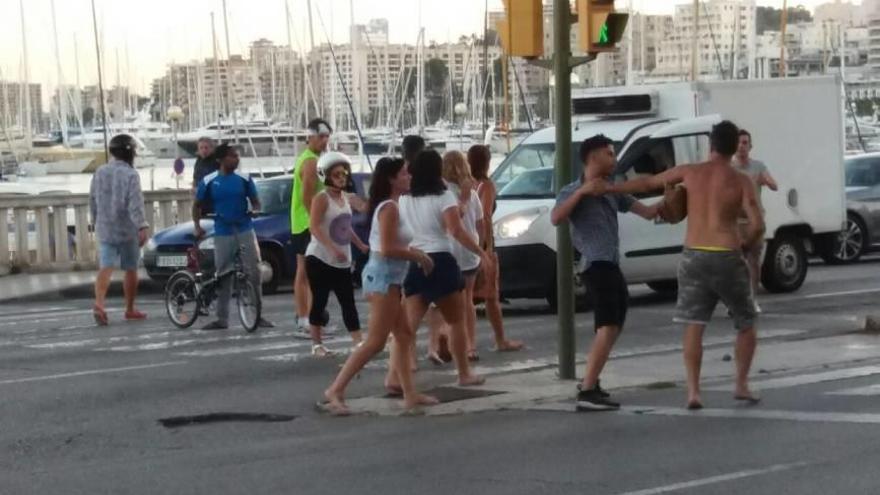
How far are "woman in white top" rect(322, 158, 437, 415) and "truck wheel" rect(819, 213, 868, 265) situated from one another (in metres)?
15.3

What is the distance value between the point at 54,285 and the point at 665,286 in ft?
27.4

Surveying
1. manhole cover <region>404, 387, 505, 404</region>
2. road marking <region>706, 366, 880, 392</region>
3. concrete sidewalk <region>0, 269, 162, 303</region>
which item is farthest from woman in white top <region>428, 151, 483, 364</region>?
concrete sidewalk <region>0, 269, 162, 303</region>

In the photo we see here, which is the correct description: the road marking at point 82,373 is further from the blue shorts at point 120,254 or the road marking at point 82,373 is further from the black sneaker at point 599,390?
the black sneaker at point 599,390

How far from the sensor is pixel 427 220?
39.8 ft

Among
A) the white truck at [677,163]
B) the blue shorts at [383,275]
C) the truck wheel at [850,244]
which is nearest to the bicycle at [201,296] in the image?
the white truck at [677,163]

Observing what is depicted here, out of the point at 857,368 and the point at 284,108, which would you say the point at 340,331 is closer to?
the point at 857,368

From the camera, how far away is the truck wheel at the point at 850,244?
26.5m

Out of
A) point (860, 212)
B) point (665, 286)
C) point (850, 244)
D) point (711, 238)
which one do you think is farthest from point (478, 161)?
point (860, 212)

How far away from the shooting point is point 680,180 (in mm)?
11500

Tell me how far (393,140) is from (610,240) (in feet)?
151

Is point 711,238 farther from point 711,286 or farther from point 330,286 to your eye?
point 330,286

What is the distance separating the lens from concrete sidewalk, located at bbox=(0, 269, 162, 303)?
23.1 metres

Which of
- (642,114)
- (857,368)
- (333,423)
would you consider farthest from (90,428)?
(642,114)

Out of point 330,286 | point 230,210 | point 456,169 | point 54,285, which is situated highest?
point 456,169
